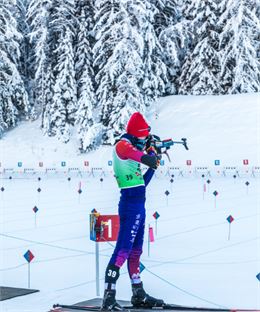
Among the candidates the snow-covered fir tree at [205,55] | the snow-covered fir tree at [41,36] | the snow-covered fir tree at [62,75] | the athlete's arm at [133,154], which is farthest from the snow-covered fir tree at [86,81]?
the athlete's arm at [133,154]

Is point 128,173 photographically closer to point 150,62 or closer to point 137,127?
point 137,127

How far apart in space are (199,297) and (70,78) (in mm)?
36903

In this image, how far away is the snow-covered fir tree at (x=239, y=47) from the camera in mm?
42938

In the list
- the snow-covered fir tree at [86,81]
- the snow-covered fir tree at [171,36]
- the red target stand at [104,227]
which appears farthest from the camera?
the snow-covered fir tree at [171,36]

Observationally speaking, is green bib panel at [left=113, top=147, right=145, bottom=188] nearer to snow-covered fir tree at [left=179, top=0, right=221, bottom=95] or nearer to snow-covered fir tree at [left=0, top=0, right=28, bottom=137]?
snow-covered fir tree at [left=0, top=0, right=28, bottom=137]

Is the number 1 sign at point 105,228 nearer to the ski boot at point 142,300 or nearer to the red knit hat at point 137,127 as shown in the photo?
the ski boot at point 142,300

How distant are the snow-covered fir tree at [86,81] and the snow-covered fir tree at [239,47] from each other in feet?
32.2

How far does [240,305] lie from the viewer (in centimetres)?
754

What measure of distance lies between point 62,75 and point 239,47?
12723mm

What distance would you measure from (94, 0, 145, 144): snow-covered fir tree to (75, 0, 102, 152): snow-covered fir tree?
2.75 ft

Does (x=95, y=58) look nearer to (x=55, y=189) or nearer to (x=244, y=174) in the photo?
(x=244, y=174)

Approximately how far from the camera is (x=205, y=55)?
45.0 metres

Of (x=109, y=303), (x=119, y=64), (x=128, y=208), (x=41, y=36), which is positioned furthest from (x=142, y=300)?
(x=41, y=36)

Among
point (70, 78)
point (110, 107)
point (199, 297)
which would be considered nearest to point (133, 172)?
point (199, 297)
